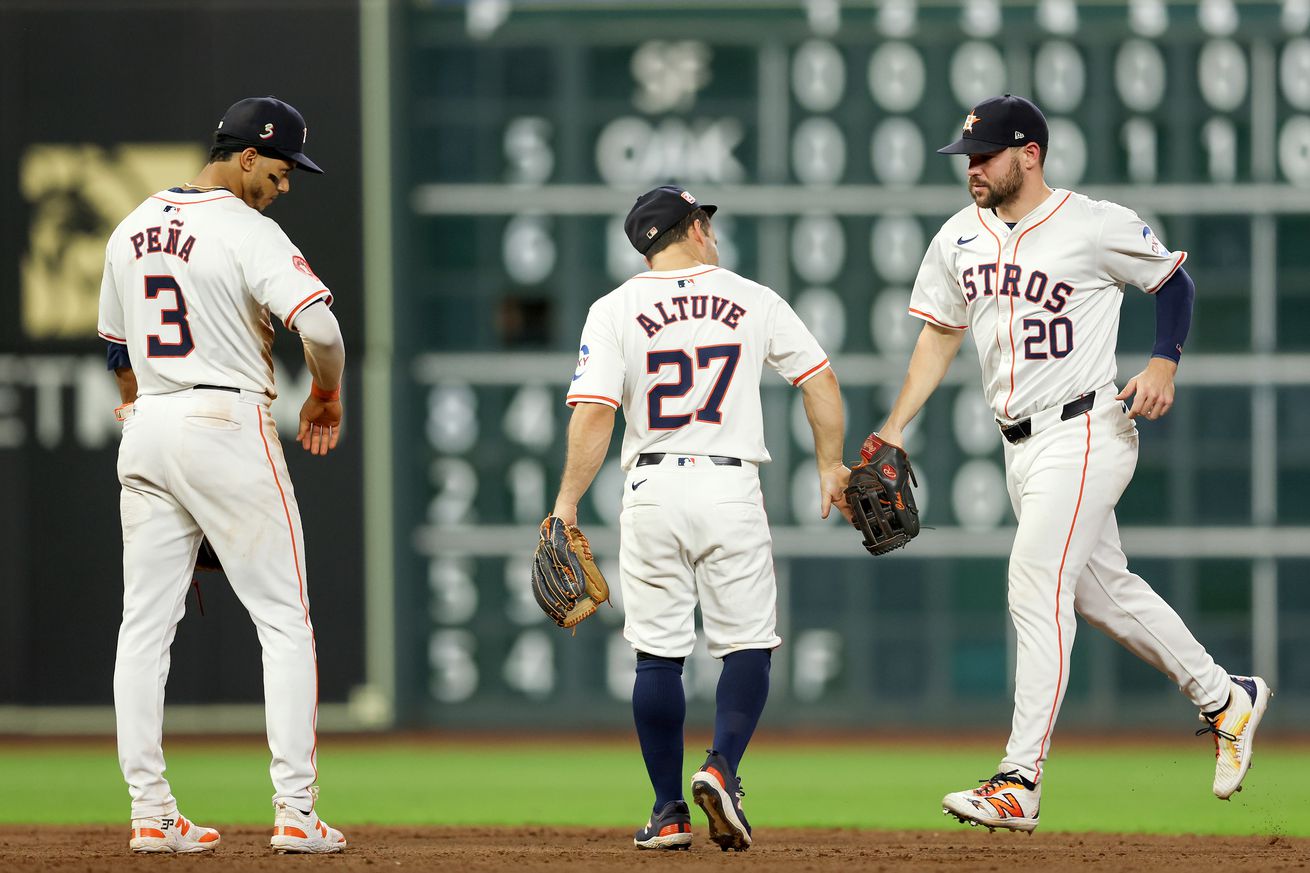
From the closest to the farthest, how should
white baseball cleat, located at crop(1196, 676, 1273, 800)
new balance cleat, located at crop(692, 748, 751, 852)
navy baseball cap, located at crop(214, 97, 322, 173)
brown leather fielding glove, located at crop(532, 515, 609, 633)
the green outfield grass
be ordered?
new balance cleat, located at crop(692, 748, 751, 852) < navy baseball cap, located at crop(214, 97, 322, 173) < brown leather fielding glove, located at crop(532, 515, 609, 633) < white baseball cleat, located at crop(1196, 676, 1273, 800) < the green outfield grass

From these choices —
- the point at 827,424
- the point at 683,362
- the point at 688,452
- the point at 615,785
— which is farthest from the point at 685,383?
the point at 615,785

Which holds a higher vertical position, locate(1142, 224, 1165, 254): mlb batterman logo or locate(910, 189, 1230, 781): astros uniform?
locate(1142, 224, 1165, 254): mlb batterman logo

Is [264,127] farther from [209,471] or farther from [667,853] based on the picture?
[667,853]

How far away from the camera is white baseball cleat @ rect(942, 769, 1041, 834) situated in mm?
4594

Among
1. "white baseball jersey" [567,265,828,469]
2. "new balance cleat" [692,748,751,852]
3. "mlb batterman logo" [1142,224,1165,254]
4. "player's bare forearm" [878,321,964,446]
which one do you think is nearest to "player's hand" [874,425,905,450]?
"player's bare forearm" [878,321,964,446]

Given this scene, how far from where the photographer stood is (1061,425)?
4.96 meters

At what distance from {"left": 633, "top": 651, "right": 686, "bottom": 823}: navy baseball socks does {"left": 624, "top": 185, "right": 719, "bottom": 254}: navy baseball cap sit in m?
1.12

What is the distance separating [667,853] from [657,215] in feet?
5.55

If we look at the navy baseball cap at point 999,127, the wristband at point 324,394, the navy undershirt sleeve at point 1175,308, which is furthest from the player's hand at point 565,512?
the navy undershirt sleeve at point 1175,308

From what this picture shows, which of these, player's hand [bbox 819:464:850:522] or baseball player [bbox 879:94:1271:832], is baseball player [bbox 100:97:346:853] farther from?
baseball player [bbox 879:94:1271:832]

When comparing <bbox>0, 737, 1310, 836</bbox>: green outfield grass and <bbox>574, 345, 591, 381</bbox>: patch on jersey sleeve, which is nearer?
<bbox>574, 345, 591, 381</bbox>: patch on jersey sleeve

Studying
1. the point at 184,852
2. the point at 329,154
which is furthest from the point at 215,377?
the point at 329,154

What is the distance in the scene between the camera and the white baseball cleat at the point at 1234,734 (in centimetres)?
507

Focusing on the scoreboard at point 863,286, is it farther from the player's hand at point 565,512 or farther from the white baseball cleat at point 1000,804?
the white baseball cleat at point 1000,804
